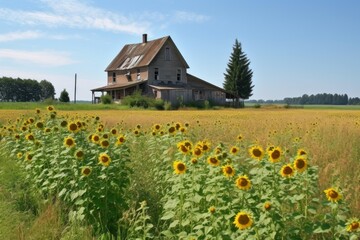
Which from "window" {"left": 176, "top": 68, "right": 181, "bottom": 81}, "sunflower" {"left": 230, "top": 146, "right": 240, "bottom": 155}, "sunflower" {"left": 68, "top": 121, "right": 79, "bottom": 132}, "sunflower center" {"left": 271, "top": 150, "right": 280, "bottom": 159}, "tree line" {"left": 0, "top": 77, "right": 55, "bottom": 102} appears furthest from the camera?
"tree line" {"left": 0, "top": 77, "right": 55, "bottom": 102}

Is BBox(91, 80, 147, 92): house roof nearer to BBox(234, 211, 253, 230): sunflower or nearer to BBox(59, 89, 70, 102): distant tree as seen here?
BBox(59, 89, 70, 102): distant tree

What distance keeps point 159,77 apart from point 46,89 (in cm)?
6029

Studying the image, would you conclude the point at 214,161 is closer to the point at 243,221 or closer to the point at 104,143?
the point at 243,221

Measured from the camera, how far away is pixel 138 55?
166 ft

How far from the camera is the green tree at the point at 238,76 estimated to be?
2418 inches

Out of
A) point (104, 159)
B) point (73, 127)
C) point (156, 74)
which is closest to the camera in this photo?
point (104, 159)

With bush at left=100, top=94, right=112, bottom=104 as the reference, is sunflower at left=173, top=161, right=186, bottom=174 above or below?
below

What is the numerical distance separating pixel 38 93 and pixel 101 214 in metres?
98.9

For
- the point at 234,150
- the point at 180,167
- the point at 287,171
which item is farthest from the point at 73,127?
the point at 287,171

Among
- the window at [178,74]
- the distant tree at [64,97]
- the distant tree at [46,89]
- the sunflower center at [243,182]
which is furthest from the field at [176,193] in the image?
the distant tree at [46,89]

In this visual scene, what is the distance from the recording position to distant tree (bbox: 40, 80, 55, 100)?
99188 millimetres

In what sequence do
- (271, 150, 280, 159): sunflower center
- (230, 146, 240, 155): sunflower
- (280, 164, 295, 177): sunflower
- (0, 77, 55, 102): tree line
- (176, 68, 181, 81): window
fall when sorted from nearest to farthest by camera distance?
1. (280, 164, 295, 177): sunflower
2. (271, 150, 280, 159): sunflower center
3. (230, 146, 240, 155): sunflower
4. (176, 68, 181, 81): window
5. (0, 77, 55, 102): tree line

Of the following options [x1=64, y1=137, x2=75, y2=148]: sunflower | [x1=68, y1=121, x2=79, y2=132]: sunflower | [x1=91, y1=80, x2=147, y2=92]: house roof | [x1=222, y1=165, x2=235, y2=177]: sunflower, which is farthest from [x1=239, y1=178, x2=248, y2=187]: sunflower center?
[x1=91, y1=80, x2=147, y2=92]: house roof

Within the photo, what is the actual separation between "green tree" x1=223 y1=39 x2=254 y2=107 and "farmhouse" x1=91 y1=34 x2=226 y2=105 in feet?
31.9
